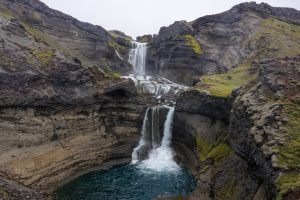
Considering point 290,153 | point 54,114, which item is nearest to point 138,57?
point 54,114

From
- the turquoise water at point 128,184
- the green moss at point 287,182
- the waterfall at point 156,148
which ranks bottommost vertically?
the turquoise water at point 128,184

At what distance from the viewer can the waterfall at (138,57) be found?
7419 centimetres

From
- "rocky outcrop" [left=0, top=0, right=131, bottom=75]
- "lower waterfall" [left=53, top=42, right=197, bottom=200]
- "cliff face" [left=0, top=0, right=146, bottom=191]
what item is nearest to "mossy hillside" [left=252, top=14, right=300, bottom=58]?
"lower waterfall" [left=53, top=42, right=197, bottom=200]

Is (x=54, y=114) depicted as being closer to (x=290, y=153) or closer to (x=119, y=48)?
(x=290, y=153)

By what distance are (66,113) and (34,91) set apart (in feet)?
17.4

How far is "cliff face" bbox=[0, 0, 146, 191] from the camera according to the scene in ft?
77.3

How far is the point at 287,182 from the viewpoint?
10984 mm

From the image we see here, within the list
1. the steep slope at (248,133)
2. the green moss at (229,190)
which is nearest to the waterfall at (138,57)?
the steep slope at (248,133)

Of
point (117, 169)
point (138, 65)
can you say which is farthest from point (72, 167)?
point (138, 65)

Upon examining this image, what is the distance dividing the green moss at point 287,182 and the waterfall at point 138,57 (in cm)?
6473

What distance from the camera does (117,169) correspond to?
99.7 ft

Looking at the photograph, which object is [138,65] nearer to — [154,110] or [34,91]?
[154,110]

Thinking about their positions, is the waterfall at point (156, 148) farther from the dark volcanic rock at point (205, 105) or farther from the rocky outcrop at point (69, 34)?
the rocky outcrop at point (69, 34)

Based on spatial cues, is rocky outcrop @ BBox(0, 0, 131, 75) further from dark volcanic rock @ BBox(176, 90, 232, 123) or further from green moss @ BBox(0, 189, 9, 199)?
green moss @ BBox(0, 189, 9, 199)
